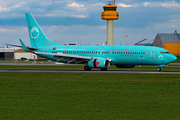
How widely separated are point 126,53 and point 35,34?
19118 millimetres

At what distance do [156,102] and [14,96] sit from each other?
9159mm

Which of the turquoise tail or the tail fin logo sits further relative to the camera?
the tail fin logo

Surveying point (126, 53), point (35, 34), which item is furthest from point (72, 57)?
point (35, 34)

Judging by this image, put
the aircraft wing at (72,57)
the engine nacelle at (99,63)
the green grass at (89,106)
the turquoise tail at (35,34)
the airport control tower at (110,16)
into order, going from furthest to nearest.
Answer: the airport control tower at (110,16) → the turquoise tail at (35,34) → the aircraft wing at (72,57) → the engine nacelle at (99,63) → the green grass at (89,106)

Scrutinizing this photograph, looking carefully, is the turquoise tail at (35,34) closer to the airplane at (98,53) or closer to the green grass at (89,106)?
the airplane at (98,53)

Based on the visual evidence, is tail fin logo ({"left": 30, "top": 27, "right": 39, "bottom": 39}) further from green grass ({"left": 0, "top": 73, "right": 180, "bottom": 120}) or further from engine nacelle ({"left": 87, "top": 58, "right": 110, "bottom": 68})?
green grass ({"left": 0, "top": 73, "right": 180, "bottom": 120})

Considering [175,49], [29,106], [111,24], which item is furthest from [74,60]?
[175,49]

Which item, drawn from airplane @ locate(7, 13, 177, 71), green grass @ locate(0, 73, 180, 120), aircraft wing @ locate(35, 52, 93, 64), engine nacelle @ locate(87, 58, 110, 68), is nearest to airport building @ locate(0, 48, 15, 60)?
airplane @ locate(7, 13, 177, 71)

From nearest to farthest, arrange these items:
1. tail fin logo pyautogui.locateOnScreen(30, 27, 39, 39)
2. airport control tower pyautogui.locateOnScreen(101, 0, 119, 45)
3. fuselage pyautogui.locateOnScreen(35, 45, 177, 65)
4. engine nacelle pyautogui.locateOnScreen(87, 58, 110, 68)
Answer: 1. fuselage pyautogui.locateOnScreen(35, 45, 177, 65)
2. engine nacelle pyautogui.locateOnScreen(87, 58, 110, 68)
3. tail fin logo pyautogui.locateOnScreen(30, 27, 39, 39)
4. airport control tower pyautogui.locateOnScreen(101, 0, 119, 45)

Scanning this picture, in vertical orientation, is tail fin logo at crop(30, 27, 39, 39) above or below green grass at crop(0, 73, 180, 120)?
above

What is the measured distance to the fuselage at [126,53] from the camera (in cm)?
4656

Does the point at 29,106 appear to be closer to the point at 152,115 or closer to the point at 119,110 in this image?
the point at 119,110

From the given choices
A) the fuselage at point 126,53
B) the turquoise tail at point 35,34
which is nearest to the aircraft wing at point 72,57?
the fuselage at point 126,53

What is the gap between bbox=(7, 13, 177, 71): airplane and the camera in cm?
4697
